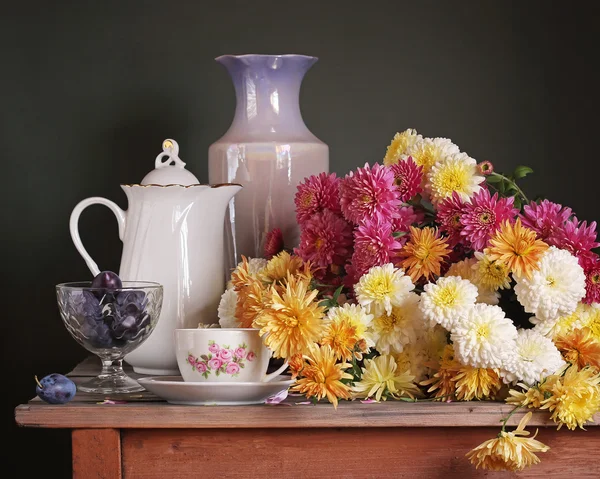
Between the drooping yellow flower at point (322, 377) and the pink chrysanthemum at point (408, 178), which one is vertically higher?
the pink chrysanthemum at point (408, 178)

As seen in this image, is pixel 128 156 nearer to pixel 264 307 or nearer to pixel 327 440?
pixel 264 307

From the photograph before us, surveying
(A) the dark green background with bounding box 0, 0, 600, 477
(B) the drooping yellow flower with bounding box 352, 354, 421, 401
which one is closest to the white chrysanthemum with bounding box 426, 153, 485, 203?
(B) the drooping yellow flower with bounding box 352, 354, 421, 401

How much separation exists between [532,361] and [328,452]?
238 mm

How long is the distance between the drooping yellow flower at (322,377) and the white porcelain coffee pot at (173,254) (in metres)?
0.31

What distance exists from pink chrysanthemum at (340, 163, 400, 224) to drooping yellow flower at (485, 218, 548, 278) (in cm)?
A: 13

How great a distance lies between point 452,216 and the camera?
1.04 metres

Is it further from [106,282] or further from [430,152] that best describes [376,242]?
[106,282]

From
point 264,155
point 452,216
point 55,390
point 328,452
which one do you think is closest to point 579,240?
point 452,216

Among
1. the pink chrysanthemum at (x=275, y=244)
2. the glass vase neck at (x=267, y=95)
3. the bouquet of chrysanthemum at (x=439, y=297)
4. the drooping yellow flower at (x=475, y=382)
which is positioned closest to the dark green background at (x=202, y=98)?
the glass vase neck at (x=267, y=95)

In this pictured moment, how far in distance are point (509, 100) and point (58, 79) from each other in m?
0.85

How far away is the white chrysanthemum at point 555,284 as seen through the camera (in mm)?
943

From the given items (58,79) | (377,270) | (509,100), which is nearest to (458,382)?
(377,270)

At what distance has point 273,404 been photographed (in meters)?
0.95

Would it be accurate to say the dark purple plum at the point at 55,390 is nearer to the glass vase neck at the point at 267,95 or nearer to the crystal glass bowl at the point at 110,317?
the crystal glass bowl at the point at 110,317
